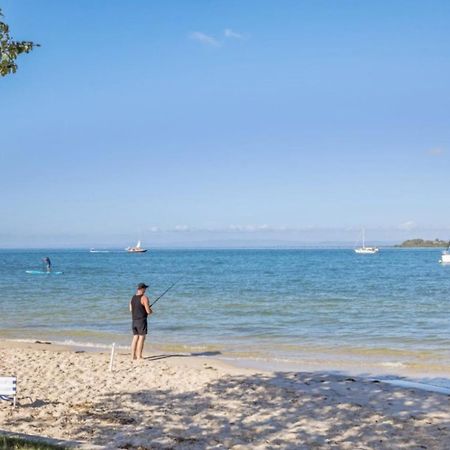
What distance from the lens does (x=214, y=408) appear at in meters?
10.6

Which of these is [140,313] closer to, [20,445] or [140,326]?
[140,326]

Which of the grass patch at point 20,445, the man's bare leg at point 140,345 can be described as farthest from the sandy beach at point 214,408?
the grass patch at point 20,445

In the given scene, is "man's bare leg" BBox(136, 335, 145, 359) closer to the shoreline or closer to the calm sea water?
the shoreline

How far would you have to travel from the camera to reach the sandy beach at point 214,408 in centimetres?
894

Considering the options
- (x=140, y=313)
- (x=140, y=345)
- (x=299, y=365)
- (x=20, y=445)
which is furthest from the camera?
(x=299, y=365)

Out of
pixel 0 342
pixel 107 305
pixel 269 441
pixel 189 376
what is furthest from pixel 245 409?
pixel 107 305

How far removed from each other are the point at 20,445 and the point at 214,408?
419 cm

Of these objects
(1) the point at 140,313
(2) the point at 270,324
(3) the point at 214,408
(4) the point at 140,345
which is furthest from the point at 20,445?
(2) the point at 270,324

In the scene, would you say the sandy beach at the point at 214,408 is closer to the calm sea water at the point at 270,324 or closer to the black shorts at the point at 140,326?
the black shorts at the point at 140,326

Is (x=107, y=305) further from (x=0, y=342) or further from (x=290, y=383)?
(x=290, y=383)

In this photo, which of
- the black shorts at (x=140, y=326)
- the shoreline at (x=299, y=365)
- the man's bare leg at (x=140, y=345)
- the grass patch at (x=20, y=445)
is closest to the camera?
the grass patch at (x=20, y=445)

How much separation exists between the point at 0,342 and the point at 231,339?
23.2 ft

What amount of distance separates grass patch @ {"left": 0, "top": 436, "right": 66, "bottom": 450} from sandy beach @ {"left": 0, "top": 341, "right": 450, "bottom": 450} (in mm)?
1362

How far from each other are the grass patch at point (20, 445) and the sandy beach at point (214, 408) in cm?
136
